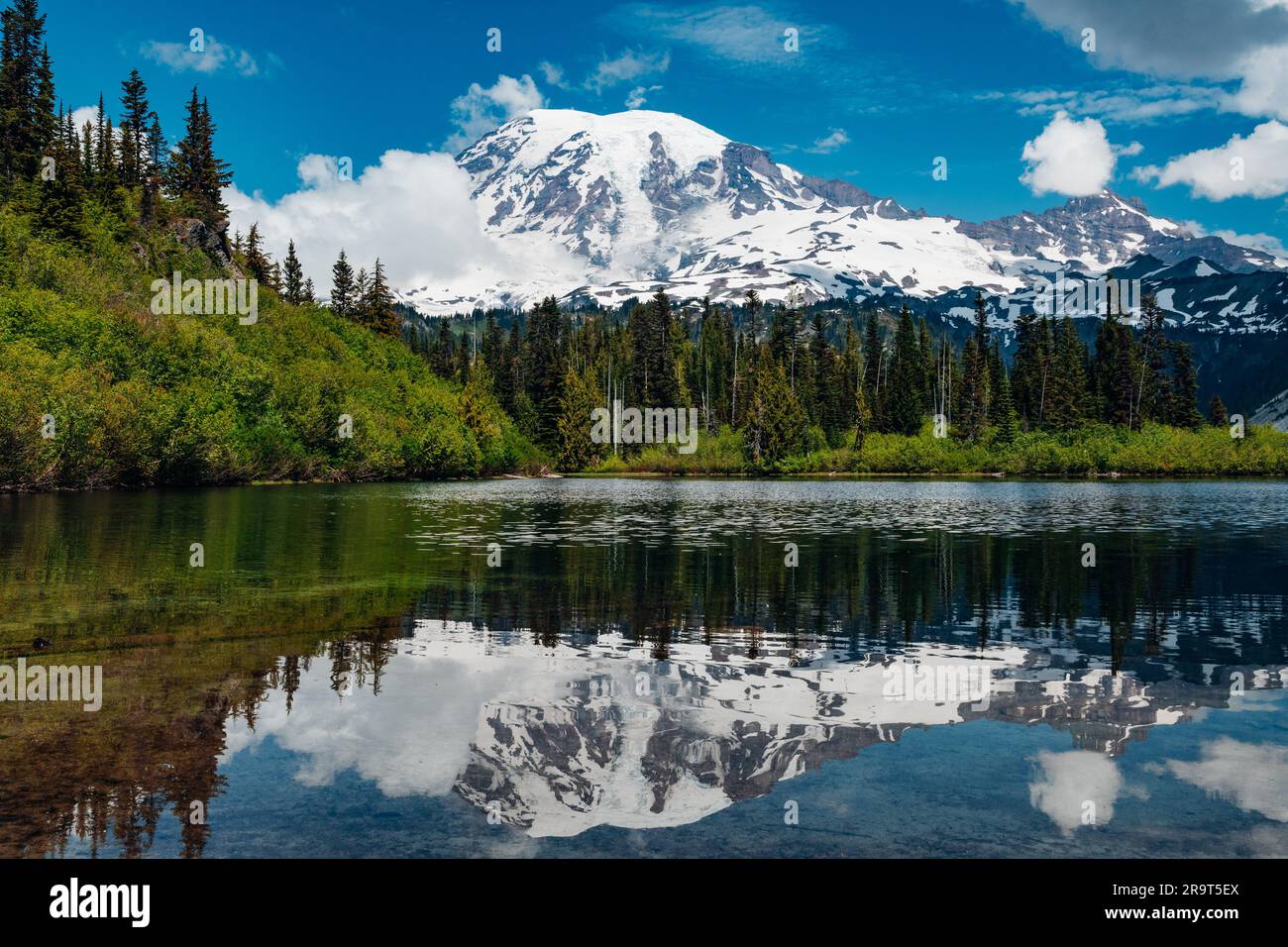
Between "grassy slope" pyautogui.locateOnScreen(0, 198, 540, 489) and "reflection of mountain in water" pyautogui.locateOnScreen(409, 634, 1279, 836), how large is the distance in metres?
77.1

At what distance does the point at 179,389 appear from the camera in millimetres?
105500

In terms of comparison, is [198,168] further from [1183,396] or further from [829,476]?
[1183,396]

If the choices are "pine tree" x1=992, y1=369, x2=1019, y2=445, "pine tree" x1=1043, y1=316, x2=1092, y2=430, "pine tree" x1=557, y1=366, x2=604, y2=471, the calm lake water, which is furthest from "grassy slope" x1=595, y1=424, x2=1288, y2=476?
the calm lake water

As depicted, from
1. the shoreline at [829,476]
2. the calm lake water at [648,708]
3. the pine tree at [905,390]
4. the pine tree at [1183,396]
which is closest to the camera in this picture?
the calm lake water at [648,708]

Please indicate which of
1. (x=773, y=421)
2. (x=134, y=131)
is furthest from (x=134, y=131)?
(x=773, y=421)

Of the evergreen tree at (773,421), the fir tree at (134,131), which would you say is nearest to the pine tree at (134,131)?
the fir tree at (134,131)

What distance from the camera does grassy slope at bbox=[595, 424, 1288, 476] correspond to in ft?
511

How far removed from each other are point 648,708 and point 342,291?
19592cm

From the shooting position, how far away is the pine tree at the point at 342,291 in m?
193

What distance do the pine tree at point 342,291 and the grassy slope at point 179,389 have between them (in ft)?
69.8

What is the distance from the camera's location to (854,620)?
74.3 ft

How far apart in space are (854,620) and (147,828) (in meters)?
16.6

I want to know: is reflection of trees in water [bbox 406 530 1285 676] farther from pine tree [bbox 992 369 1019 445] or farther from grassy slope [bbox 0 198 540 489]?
pine tree [bbox 992 369 1019 445]

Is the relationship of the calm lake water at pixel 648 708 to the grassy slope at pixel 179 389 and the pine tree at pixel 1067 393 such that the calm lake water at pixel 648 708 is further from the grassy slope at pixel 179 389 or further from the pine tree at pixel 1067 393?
the pine tree at pixel 1067 393
